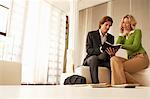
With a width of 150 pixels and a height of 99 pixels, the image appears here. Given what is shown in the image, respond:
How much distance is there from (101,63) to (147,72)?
0.63 metres

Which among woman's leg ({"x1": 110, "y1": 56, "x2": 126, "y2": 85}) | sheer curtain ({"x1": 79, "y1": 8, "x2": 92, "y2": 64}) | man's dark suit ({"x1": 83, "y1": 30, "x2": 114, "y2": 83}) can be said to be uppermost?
sheer curtain ({"x1": 79, "y1": 8, "x2": 92, "y2": 64})

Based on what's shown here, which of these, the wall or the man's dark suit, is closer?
the man's dark suit

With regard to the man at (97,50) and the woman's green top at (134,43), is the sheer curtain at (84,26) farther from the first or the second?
the woman's green top at (134,43)

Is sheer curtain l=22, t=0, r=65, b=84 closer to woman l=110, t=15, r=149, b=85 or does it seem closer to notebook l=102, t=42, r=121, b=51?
notebook l=102, t=42, r=121, b=51

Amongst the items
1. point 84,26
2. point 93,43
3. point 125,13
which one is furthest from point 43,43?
A: point 93,43

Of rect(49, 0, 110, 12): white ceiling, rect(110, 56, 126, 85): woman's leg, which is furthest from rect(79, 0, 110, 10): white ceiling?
rect(110, 56, 126, 85): woman's leg

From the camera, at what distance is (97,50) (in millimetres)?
2873

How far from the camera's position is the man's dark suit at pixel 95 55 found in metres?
2.78

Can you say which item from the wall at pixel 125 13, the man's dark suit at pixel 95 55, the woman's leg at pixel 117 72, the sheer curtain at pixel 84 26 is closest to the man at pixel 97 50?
the man's dark suit at pixel 95 55

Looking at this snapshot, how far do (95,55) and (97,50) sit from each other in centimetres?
8

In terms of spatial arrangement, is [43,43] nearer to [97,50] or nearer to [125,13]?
[125,13]

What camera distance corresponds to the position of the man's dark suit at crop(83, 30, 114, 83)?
2.78 m

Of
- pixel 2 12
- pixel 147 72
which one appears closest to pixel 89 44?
pixel 147 72

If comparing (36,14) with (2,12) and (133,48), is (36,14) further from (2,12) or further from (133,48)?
(133,48)
